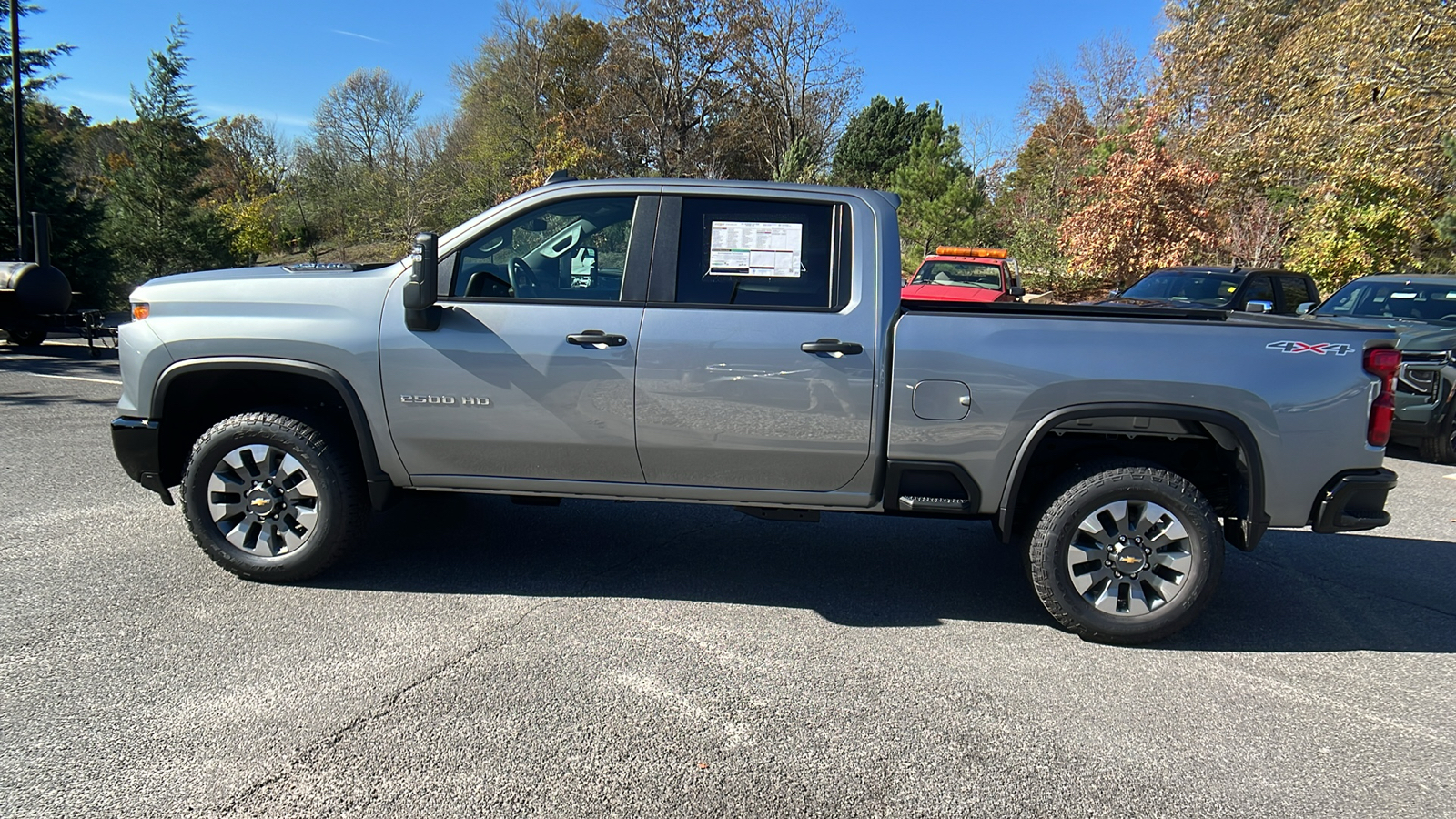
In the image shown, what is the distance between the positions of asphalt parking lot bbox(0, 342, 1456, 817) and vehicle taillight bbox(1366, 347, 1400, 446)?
103cm

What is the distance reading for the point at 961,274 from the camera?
696 inches

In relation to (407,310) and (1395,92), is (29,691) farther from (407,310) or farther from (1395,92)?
(1395,92)

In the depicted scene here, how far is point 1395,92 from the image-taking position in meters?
15.1

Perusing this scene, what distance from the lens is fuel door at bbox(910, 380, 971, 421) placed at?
4.03 m

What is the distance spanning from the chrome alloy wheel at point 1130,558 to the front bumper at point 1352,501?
60 cm

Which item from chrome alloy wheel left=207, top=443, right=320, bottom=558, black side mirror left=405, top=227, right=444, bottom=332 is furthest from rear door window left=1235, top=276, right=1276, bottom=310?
chrome alloy wheel left=207, top=443, right=320, bottom=558

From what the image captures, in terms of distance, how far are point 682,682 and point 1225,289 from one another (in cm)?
1111

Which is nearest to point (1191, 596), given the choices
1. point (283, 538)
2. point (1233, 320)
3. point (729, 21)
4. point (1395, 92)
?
point (1233, 320)

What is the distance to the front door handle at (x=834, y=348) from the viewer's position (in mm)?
4055

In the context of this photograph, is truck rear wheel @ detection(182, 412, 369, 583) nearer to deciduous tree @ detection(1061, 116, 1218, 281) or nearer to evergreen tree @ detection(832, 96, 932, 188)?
deciduous tree @ detection(1061, 116, 1218, 281)

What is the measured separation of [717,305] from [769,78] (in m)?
43.7

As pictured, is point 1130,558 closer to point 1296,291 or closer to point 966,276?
point 1296,291


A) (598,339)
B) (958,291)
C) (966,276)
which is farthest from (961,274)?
(598,339)

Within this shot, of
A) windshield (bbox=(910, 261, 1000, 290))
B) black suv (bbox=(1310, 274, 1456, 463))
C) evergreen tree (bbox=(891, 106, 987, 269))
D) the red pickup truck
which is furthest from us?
evergreen tree (bbox=(891, 106, 987, 269))
